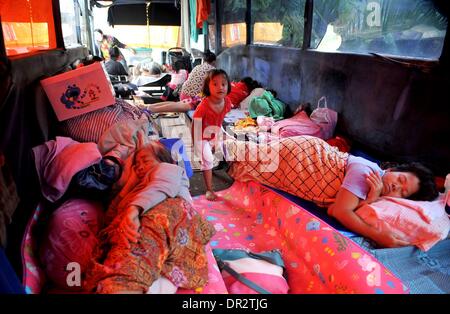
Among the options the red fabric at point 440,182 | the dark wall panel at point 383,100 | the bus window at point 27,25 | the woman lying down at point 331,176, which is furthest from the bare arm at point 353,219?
the bus window at point 27,25

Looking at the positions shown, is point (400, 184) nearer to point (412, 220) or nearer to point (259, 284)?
point (412, 220)

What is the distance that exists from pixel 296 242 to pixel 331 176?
49 centimetres

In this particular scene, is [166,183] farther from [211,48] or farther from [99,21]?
[99,21]

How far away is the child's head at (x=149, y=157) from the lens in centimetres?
152

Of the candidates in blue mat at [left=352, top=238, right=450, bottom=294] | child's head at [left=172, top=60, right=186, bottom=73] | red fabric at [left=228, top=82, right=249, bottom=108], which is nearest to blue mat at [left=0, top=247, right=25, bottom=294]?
blue mat at [left=352, top=238, right=450, bottom=294]

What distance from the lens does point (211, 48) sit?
7301 millimetres

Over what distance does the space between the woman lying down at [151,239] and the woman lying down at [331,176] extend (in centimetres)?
81

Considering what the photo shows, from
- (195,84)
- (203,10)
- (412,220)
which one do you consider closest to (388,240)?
(412,220)

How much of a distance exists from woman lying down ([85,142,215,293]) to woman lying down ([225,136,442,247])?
0.81 metres

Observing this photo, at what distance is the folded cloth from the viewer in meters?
1.37

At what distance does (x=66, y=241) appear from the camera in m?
1.25

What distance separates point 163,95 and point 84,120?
4.06 metres

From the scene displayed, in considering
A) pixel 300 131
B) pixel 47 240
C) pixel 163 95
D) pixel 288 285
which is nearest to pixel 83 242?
pixel 47 240

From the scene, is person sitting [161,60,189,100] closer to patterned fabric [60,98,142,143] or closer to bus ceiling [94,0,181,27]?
bus ceiling [94,0,181,27]
